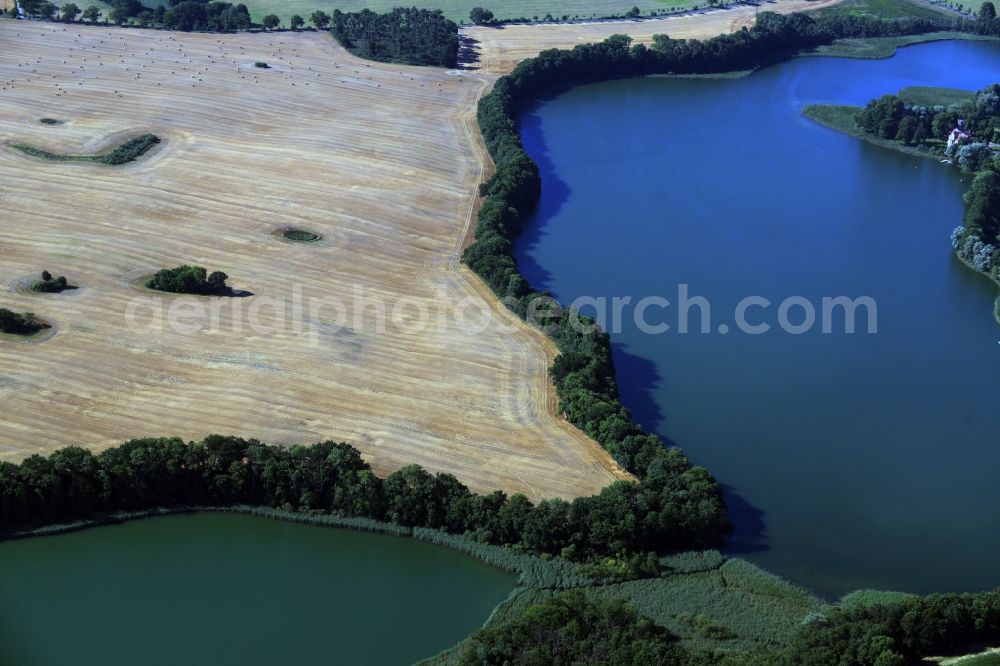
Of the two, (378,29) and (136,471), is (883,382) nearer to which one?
(136,471)

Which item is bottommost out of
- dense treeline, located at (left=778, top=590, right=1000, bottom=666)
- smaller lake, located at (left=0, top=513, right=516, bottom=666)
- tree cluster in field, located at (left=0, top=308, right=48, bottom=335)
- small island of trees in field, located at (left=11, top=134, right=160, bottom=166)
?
smaller lake, located at (left=0, top=513, right=516, bottom=666)

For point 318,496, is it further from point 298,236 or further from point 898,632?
point 298,236

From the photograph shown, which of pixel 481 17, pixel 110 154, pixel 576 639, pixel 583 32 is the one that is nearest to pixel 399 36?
pixel 481 17

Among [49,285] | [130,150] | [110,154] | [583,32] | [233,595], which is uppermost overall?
[583,32]

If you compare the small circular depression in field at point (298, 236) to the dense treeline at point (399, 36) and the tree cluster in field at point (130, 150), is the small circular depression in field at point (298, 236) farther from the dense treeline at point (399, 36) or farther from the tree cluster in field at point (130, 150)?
the dense treeline at point (399, 36)

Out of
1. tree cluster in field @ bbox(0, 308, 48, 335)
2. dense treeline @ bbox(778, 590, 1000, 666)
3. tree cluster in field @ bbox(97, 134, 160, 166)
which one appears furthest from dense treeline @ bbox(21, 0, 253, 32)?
dense treeline @ bbox(778, 590, 1000, 666)

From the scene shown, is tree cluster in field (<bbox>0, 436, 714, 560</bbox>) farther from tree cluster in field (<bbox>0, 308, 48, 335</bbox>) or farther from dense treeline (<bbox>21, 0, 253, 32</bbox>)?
dense treeline (<bbox>21, 0, 253, 32</bbox>)

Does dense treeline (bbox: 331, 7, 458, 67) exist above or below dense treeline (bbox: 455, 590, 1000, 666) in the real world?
above
